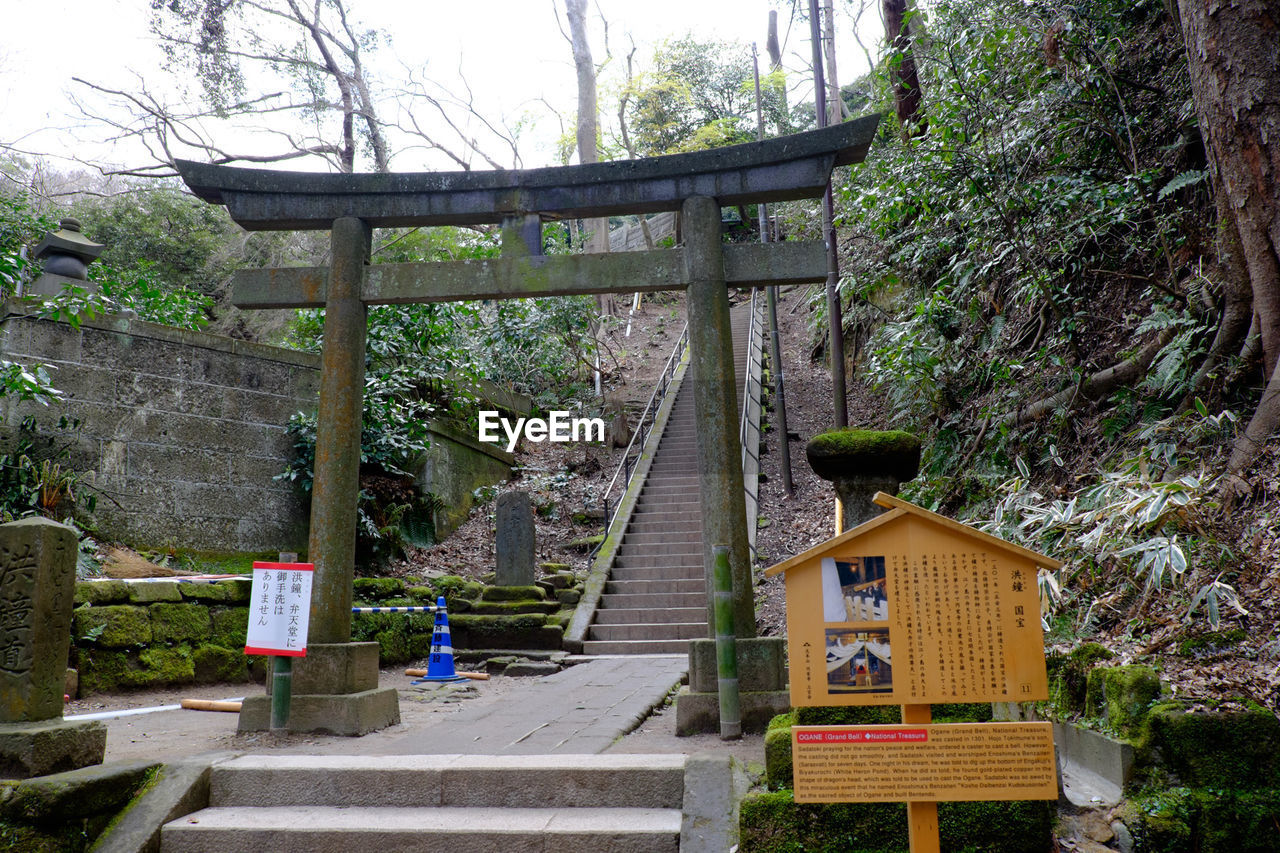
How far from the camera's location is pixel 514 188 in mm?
5973

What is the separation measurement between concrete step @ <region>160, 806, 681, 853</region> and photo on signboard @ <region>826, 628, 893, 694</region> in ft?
4.41

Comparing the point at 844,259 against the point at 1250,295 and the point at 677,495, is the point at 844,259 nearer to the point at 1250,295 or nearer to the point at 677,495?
the point at 677,495

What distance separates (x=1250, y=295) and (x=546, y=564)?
8622mm

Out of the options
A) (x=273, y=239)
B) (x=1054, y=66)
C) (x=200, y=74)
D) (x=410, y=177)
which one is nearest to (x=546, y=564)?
(x=410, y=177)

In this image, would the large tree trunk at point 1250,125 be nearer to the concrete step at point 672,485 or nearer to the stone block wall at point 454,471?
the concrete step at point 672,485

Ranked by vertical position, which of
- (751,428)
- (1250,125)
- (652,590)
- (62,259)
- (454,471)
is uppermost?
(62,259)

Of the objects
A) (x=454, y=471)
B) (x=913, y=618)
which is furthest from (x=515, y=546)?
(x=913, y=618)

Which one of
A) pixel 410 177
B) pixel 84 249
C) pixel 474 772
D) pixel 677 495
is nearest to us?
pixel 474 772

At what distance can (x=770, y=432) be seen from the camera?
15891mm

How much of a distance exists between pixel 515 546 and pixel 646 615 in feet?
6.26

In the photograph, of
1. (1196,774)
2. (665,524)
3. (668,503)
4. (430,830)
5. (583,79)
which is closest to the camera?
(1196,774)

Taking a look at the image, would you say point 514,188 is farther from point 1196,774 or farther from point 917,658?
point 1196,774

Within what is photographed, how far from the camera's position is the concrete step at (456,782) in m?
3.93

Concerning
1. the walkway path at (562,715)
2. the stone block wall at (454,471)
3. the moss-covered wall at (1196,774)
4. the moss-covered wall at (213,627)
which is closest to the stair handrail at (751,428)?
the walkway path at (562,715)
